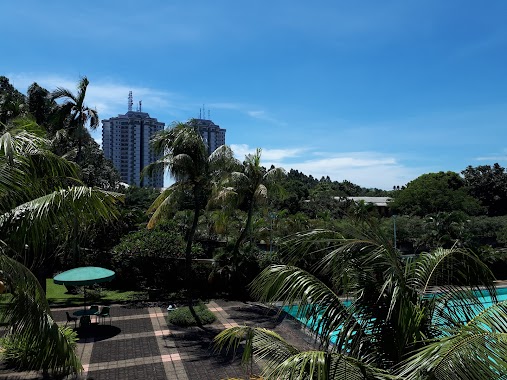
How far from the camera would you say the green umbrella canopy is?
13.4 m

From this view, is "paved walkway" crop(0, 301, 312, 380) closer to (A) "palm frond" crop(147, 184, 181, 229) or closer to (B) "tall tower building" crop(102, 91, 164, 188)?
(A) "palm frond" crop(147, 184, 181, 229)

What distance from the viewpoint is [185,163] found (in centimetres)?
1709

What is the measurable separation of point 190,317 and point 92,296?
20.2 feet

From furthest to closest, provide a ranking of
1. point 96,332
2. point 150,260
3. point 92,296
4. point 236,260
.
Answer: point 150,260 → point 236,260 → point 92,296 → point 96,332

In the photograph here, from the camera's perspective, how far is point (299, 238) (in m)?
5.31

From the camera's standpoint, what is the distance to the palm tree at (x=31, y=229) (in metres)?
5.37

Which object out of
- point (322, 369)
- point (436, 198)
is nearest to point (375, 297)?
point (322, 369)

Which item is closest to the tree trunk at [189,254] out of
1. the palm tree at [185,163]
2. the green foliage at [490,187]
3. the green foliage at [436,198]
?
the palm tree at [185,163]

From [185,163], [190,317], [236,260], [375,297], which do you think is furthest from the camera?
[236,260]

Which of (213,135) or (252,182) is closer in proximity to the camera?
(252,182)

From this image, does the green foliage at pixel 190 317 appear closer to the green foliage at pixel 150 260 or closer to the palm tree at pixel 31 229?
the green foliage at pixel 150 260

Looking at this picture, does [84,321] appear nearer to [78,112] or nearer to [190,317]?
[190,317]

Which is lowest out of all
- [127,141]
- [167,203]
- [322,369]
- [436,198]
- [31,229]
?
[322,369]

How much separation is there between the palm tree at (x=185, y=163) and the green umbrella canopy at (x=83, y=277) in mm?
4477
